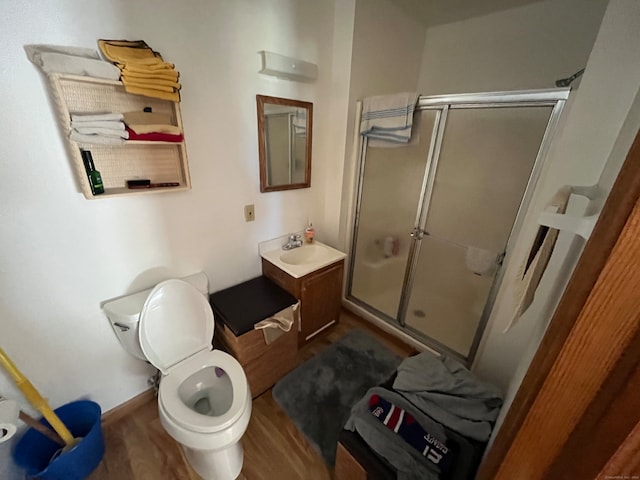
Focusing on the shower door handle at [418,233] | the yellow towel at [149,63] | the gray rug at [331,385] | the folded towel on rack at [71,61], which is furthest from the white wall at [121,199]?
the shower door handle at [418,233]

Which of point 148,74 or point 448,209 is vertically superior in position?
point 148,74

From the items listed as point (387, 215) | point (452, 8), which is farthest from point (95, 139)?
point (452, 8)

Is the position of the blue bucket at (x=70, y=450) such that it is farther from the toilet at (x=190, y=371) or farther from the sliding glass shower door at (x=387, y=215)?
the sliding glass shower door at (x=387, y=215)

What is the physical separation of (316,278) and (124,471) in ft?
4.56

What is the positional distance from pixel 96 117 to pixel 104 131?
0.05 m

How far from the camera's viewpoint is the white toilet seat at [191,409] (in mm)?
1071

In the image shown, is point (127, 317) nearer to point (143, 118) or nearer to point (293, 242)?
point (143, 118)

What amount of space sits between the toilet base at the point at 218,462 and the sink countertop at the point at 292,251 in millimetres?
926

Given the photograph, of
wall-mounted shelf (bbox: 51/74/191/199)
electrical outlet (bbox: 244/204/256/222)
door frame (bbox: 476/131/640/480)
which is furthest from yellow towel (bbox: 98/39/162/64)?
door frame (bbox: 476/131/640/480)

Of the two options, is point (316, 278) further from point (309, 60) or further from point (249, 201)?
point (309, 60)

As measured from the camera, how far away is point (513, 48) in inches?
72.1

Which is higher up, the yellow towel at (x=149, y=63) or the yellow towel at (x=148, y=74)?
the yellow towel at (x=149, y=63)

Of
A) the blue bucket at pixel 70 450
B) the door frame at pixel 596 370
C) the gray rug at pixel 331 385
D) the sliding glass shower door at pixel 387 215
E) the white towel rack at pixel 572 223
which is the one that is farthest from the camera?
the sliding glass shower door at pixel 387 215

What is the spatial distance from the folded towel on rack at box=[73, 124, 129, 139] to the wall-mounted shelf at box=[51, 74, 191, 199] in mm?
41
